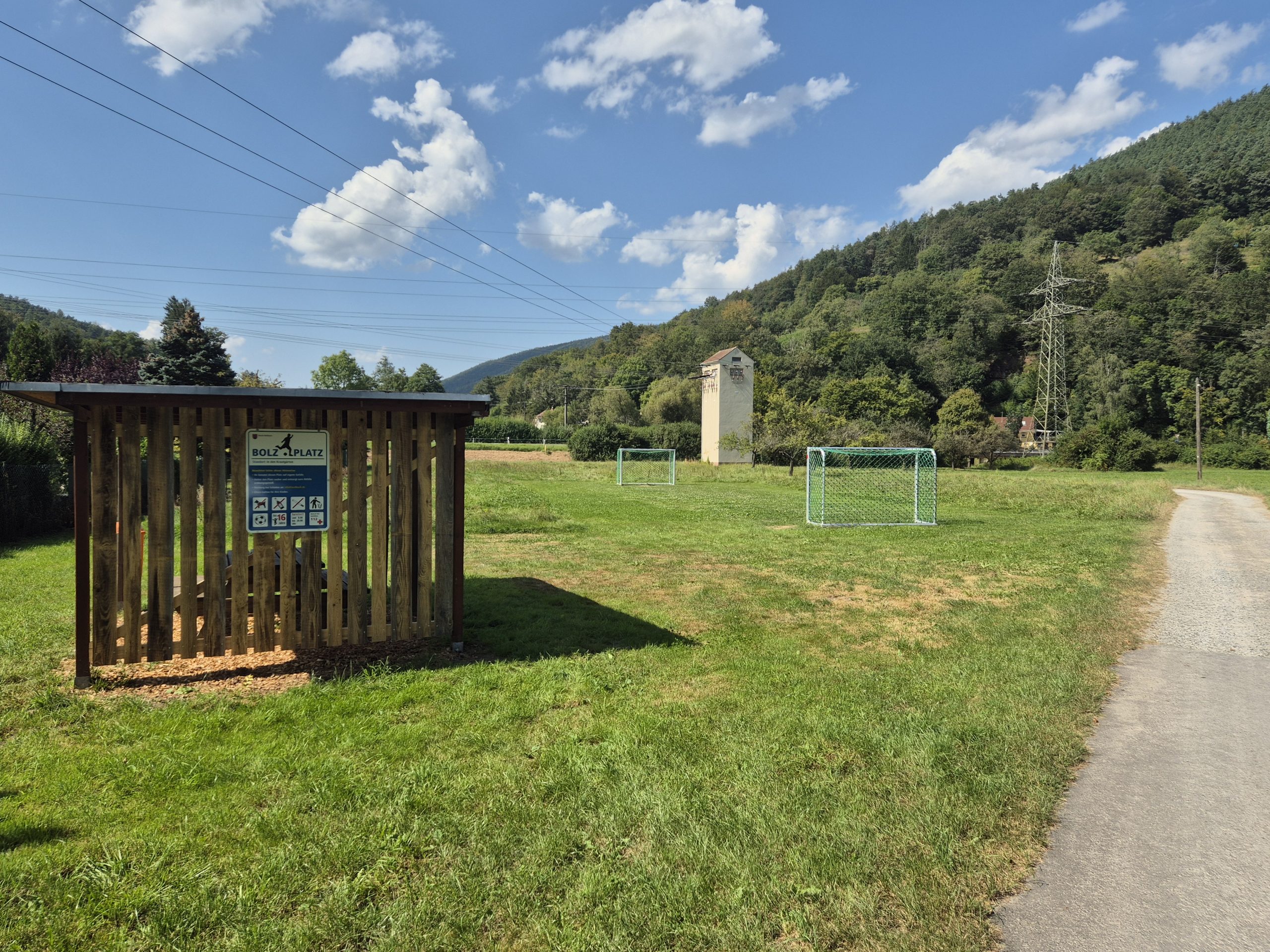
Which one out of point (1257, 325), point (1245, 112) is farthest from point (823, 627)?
point (1245, 112)

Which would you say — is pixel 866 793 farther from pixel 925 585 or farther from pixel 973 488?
pixel 973 488

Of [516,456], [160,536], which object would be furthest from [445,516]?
[516,456]

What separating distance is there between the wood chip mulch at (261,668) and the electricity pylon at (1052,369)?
69.2 m

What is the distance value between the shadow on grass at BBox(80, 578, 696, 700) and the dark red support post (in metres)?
0.19

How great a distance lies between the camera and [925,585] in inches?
380

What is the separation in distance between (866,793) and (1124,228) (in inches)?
5434

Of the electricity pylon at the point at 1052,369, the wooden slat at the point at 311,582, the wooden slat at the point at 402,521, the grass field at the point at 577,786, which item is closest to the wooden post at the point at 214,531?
the wooden slat at the point at 311,582

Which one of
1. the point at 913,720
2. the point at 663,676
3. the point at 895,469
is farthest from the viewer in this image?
the point at 895,469

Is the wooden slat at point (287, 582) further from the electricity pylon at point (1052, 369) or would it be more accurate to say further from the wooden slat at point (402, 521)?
the electricity pylon at point (1052, 369)

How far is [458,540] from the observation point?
6086 mm

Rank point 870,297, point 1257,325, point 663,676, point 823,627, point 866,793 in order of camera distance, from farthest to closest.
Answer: point 870,297 → point 1257,325 → point 823,627 → point 663,676 → point 866,793

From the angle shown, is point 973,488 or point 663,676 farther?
point 973,488

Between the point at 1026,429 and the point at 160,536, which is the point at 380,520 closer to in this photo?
the point at 160,536

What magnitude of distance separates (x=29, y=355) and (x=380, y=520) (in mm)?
62708
